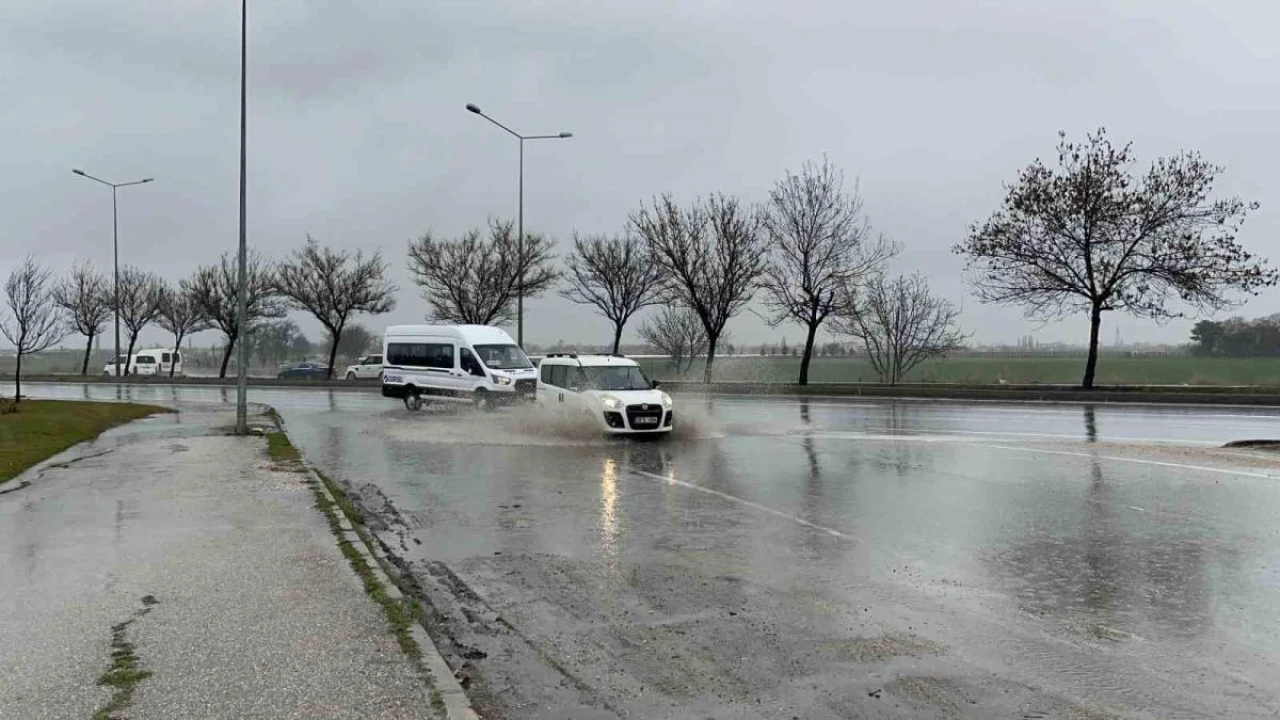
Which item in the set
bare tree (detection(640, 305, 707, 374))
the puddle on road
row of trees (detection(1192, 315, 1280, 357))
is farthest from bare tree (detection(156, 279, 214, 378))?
row of trees (detection(1192, 315, 1280, 357))

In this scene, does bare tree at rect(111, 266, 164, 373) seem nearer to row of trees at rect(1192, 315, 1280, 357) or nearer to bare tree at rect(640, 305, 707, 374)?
bare tree at rect(640, 305, 707, 374)

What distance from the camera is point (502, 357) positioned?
2612 cm

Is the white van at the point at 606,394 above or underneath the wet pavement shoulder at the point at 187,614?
above

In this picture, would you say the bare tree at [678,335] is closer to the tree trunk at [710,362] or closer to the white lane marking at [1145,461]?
the tree trunk at [710,362]

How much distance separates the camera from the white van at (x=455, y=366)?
2523 centimetres

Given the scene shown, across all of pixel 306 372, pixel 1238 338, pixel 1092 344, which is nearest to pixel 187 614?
pixel 1092 344

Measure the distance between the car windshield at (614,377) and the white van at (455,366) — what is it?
5.42m

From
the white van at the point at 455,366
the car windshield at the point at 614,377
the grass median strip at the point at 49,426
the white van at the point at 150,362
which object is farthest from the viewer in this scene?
the white van at the point at 150,362

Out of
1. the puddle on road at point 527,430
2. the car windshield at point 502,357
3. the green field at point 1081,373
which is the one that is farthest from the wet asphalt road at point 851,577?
the green field at point 1081,373

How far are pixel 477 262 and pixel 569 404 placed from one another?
32911 mm

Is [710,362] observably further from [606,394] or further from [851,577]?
[851,577]

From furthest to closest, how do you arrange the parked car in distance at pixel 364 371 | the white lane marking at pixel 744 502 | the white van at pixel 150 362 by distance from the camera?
the white van at pixel 150 362
the parked car in distance at pixel 364 371
the white lane marking at pixel 744 502

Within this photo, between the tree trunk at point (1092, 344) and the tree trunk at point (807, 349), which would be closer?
the tree trunk at point (1092, 344)

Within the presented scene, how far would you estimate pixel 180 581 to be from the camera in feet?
20.9
